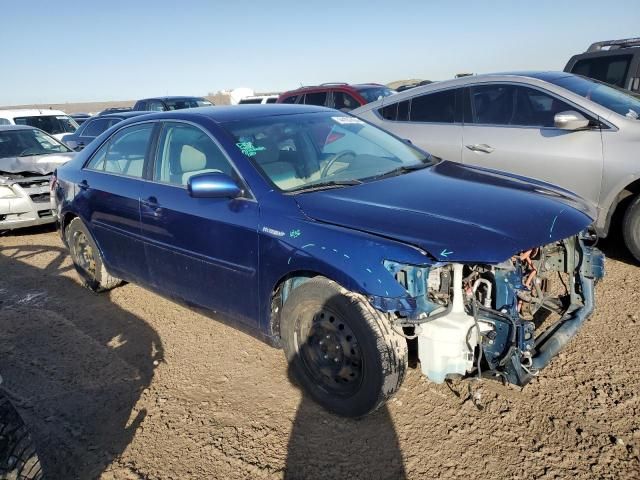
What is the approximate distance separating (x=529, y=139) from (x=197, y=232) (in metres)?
3.36

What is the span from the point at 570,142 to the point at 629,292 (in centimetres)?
144

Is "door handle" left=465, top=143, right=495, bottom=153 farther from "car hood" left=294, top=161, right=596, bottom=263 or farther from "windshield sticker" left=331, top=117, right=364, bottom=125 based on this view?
"car hood" left=294, top=161, right=596, bottom=263

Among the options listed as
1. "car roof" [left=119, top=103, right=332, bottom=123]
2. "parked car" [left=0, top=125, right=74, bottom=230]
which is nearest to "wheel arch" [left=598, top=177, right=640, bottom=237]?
"car roof" [left=119, top=103, right=332, bottom=123]

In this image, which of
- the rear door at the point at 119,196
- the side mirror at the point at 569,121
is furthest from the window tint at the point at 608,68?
the rear door at the point at 119,196

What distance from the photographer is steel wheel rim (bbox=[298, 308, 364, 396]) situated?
2.76 meters

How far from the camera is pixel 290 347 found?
3.07m

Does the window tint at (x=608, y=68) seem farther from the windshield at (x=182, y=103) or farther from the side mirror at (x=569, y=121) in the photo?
the windshield at (x=182, y=103)

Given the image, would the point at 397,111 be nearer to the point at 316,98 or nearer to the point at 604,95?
the point at 604,95

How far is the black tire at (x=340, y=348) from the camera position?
2.60 meters

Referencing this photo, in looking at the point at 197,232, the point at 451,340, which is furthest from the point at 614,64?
the point at 197,232

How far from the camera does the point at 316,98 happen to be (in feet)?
33.0

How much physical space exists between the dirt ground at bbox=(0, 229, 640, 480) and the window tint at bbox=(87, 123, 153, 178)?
1.33m

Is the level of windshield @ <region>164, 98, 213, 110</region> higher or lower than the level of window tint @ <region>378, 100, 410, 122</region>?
higher

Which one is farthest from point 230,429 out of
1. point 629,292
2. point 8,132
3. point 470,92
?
point 8,132
